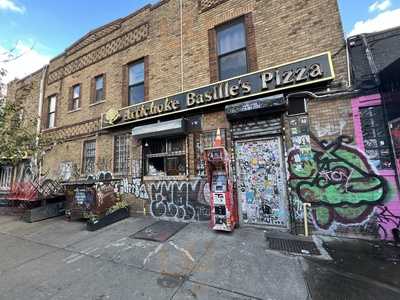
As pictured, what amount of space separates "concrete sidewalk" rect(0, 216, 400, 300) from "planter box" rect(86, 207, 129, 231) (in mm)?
673

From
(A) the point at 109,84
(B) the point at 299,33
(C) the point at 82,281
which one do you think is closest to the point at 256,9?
(B) the point at 299,33

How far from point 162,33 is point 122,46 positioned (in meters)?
2.21

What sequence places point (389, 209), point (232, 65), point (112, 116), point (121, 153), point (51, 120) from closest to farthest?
point (389, 209) < point (232, 65) < point (112, 116) < point (121, 153) < point (51, 120)

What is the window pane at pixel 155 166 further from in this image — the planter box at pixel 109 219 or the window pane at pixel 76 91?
the window pane at pixel 76 91

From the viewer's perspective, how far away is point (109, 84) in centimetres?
900

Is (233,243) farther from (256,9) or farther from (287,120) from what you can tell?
(256,9)

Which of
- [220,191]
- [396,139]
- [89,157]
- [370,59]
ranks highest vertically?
[370,59]

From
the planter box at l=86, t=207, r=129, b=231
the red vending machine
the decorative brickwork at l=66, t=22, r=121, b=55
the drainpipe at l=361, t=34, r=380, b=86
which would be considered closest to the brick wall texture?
the decorative brickwork at l=66, t=22, r=121, b=55

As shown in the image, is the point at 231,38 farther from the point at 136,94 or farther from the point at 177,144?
the point at 136,94

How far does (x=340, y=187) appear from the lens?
4.78m

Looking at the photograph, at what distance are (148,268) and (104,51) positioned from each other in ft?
31.6

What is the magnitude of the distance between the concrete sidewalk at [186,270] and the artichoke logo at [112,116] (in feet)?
14.8

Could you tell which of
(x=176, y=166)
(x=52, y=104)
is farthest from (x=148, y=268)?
(x=52, y=104)

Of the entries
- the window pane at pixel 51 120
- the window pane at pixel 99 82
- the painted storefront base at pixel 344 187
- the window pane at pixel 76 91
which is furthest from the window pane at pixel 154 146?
the window pane at pixel 51 120
